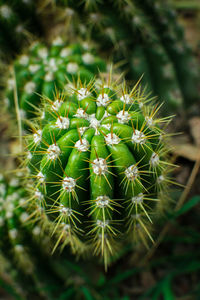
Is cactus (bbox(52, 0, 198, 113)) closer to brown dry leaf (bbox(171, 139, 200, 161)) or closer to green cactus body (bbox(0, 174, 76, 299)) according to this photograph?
brown dry leaf (bbox(171, 139, 200, 161))

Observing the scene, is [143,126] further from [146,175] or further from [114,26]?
[114,26]

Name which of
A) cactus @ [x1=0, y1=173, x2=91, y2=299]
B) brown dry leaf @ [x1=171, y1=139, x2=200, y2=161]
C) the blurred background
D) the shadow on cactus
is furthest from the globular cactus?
brown dry leaf @ [x1=171, y1=139, x2=200, y2=161]

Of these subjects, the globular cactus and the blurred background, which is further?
the blurred background

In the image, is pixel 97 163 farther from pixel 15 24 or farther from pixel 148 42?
pixel 15 24

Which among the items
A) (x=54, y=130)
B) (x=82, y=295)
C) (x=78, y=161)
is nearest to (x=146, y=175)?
(x=78, y=161)

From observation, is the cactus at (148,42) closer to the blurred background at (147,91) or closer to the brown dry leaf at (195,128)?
the blurred background at (147,91)
